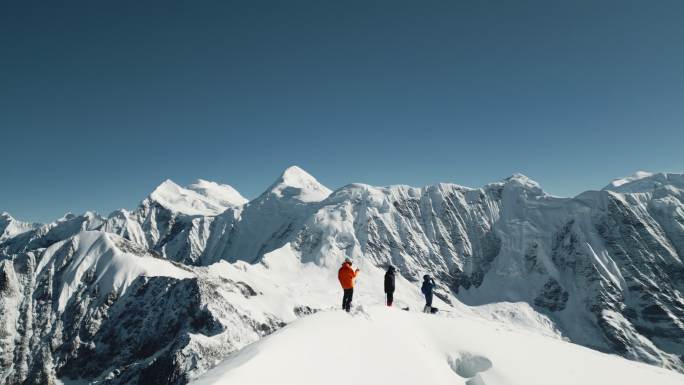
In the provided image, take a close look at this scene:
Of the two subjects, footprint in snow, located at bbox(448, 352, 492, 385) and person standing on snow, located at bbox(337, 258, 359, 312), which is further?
person standing on snow, located at bbox(337, 258, 359, 312)

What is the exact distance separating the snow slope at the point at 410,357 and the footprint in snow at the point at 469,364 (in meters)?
0.05

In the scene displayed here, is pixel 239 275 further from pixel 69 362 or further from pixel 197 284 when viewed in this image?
pixel 69 362

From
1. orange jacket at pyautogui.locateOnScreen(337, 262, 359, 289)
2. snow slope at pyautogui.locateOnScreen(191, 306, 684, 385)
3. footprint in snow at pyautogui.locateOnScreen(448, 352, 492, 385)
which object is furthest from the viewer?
orange jacket at pyautogui.locateOnScreen(337, 262, 359, 289)

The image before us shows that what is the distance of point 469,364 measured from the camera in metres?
21.1

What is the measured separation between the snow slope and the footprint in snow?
1.8 inches

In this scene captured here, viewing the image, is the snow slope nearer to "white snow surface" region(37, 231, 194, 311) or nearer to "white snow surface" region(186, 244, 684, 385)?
"white snow surface" region(186, 244, 684, 385)

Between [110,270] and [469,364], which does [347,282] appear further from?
[110,270]

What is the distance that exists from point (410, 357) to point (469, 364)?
3779 millimetres

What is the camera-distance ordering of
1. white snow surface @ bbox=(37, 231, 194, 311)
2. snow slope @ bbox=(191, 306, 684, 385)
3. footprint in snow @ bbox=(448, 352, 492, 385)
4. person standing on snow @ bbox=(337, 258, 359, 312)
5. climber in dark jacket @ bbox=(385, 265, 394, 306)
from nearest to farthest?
snow slope @ bbox=(191, 306, 684, 385) < footprint in snow @ bbox=(448, 352, 492, 385) < person standing on snow @ bbox=(337, 258, 359, 312) < climber in dark jacket @ bbox=(385, 265, 394, 306) < white snow surface @ bbox=(37, 231, 194, 311)

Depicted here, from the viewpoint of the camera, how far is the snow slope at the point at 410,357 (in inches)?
601

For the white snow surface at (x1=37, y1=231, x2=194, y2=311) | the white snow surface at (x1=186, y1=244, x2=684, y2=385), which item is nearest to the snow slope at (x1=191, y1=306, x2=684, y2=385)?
the white snow surface at (x1=186, y1=244, x2=684, y2=385)

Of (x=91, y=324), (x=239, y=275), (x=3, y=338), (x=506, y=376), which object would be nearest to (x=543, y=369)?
(x=506, y=376)

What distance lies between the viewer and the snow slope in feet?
50.1

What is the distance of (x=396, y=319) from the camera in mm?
24062
